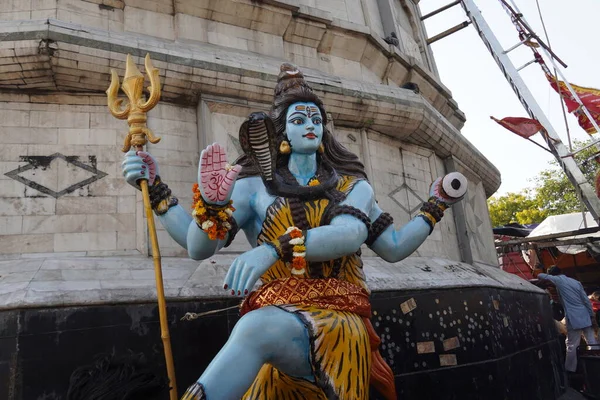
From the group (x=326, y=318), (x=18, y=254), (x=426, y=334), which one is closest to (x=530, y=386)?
(x=426, y=334)

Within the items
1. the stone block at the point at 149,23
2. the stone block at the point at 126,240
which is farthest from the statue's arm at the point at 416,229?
the stone block at the point at 149,23

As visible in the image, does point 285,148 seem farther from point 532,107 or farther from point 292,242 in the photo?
point 532,107

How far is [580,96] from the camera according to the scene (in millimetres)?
12570

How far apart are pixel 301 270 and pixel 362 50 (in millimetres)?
5678

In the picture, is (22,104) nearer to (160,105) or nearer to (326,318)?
(160,105)

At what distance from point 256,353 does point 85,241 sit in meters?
2.84

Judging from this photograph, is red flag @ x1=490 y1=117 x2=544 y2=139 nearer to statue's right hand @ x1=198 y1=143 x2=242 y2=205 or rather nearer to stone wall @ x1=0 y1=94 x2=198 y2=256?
stone wall @ x1=0 y1=94 x2=198 y2=256

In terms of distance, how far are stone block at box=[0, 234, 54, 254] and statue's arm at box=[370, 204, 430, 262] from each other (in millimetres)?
3033

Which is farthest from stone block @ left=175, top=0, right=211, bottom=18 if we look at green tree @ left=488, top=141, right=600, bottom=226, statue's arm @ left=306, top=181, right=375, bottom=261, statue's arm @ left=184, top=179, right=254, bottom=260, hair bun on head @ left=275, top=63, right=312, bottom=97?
green tree @ left=488, top=141, right=600, bottom=226

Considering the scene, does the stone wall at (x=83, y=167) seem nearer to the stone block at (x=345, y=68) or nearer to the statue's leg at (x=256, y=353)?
the stone block at (x=345, y=68)

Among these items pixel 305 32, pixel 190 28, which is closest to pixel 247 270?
pixel 190 28

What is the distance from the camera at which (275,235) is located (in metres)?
2.58

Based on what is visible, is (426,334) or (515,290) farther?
(515,290)

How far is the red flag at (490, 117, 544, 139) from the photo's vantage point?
38.7 ft
